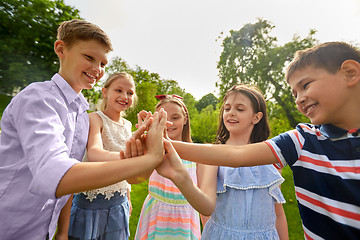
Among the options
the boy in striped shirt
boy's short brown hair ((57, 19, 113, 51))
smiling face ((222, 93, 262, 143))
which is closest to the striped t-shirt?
the boy in striped shirt

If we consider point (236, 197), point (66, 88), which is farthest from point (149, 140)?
point (236, 197)

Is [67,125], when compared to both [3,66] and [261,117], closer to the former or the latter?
[261,117]

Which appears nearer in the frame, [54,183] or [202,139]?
[54,183]

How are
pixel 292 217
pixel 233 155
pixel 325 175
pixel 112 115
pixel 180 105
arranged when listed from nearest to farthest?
1. pixel 325 175
2. pixel 233 155
3. pixel 112 115
4. pixel 180 105
5. pixel 292 217

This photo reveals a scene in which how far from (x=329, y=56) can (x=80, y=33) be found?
7.17ft

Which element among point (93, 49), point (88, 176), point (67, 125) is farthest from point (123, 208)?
point (93, 49)

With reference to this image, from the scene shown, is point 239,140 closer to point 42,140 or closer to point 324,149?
point 324,149

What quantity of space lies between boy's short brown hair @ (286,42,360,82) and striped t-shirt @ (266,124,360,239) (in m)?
0.49

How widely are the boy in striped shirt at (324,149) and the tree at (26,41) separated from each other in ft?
51.0

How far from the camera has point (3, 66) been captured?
1220 centimetres

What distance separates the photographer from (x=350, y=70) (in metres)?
1.43

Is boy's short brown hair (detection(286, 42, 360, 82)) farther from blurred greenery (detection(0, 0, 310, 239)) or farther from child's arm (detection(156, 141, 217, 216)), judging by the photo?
blurred greenery (detection(0, 0, 310, 239))

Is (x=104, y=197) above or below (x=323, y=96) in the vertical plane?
below

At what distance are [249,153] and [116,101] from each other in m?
2.08
